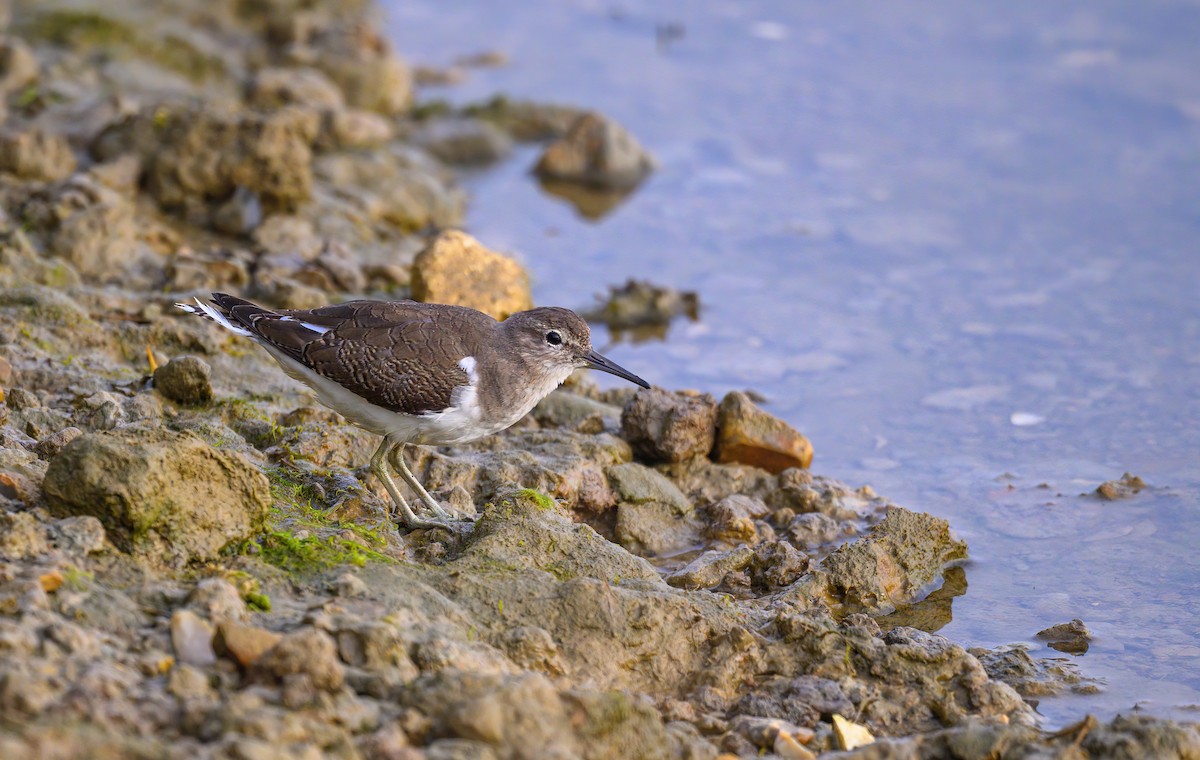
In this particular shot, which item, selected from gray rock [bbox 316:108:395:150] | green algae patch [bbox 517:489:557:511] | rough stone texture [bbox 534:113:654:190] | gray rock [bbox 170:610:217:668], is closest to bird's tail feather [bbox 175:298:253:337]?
green algae patch [bbox 517:489:557:511]

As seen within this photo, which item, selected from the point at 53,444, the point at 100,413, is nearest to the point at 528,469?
the point at 100,413

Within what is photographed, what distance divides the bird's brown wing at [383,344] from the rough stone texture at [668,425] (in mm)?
1403

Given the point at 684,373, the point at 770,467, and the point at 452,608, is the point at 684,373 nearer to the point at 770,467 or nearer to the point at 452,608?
the point at 770,467

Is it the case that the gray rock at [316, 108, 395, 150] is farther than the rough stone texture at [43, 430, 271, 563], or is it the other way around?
the gray rock at [316, 108, 395, 150]

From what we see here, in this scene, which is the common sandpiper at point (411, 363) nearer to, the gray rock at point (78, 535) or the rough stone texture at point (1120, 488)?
the gray rock at point (78, 535)

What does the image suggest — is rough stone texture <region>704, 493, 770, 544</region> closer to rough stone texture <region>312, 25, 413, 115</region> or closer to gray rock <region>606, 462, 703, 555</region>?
gray rock <region>606, 462, 703, 555</region>

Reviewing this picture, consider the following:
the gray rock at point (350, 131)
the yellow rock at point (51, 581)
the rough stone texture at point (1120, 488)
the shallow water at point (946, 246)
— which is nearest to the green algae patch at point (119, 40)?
the gray rock at point (350, 131)

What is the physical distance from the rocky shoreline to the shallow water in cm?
77

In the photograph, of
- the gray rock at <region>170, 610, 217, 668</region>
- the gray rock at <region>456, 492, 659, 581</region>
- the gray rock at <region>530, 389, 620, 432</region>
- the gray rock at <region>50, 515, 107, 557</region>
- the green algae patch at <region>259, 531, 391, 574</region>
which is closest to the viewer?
the gray rock at <region>170, 610, 217, 668</region>

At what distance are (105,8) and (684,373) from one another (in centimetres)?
840

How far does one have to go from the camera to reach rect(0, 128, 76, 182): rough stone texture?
1067cm

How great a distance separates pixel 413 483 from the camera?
7.18 meters

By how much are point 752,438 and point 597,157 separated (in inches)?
240

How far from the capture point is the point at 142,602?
17.0 feet
